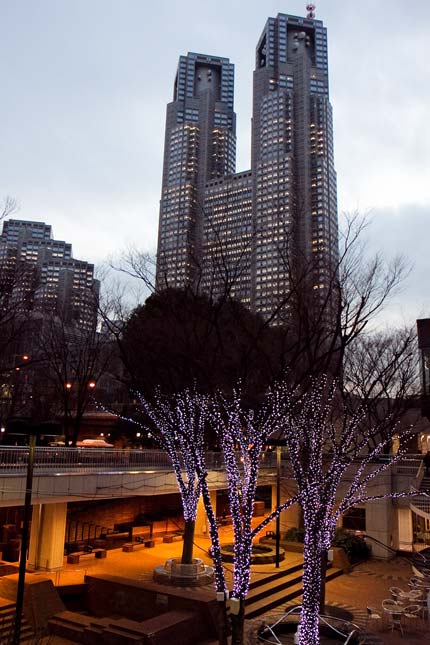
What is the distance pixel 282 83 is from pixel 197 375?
11393 cm

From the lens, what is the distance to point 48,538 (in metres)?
17.0

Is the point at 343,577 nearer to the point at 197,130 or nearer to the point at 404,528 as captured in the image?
the point at 404,528

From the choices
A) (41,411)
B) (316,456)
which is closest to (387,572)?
(316,456)

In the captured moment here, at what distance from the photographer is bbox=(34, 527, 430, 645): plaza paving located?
13.4 meters

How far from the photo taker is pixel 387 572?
20141 millimetres

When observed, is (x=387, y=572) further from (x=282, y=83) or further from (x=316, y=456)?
(x=282, y=83)

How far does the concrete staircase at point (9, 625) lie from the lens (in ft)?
40.3

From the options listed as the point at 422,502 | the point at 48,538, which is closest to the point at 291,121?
the point at 422,502

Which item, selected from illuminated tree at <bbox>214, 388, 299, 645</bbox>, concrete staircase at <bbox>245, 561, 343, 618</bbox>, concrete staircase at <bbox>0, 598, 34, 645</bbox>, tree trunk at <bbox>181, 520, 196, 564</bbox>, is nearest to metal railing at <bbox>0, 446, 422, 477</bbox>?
tree trunk at <bbox>181, 520, 196, 564</bbox>

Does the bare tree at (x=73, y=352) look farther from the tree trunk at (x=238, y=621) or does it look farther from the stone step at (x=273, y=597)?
the tree trunk at (x=238, y=621)

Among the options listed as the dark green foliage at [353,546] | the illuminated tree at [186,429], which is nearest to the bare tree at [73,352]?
the illuminated tree at [186,429]

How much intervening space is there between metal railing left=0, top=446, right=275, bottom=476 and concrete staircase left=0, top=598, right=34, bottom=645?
329 cm

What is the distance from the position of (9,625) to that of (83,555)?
6.64 meters

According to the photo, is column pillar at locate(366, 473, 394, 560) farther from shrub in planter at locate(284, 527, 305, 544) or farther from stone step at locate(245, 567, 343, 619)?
stone step at locate(245, 567, 343, 619)
